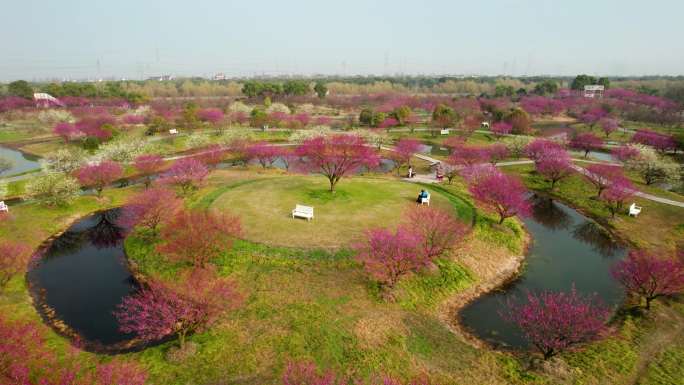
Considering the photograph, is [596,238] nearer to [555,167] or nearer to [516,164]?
[555,167]

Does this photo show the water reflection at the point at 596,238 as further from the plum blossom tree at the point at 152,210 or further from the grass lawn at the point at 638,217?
the plum blossom tree at the point at 152,210

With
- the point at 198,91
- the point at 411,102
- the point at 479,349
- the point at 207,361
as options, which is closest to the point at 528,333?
the point at 479,349

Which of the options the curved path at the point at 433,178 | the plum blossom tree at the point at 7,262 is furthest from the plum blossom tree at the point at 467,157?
the plum blossom tree at the point at 7,262

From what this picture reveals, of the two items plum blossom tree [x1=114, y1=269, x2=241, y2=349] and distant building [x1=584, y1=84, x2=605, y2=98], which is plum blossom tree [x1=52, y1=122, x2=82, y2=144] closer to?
plum blossom tree [x1=114, y1=269, x2=241, y2=349]

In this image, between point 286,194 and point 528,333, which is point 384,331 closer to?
point 528,333

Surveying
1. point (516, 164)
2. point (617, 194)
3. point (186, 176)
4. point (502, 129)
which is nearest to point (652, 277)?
point (617, 194)

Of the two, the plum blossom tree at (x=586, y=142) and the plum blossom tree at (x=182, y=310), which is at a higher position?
the plum blossom tree at (x=586, y=142)

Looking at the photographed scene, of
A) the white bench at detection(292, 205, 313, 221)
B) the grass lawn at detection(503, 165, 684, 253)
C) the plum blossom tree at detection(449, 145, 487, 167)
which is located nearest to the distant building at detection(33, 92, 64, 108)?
the white bench at detection(292, 205, 313, 221)
